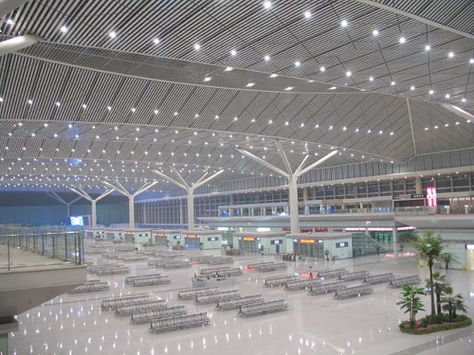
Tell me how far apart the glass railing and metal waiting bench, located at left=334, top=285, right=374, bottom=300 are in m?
14.5

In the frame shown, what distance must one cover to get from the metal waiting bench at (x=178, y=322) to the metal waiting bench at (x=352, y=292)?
700 centimetres

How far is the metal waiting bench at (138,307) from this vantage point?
19.2 meters

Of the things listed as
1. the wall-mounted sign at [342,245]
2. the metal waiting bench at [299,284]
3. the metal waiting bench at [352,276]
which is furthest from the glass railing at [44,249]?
the wall-mounted sign at [342,245]

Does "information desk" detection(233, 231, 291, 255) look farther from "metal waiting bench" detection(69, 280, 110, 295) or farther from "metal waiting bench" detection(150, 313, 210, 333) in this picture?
"metal waiting bench" detection(150, 313, 210, 333)

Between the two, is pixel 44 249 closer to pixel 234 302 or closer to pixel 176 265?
pixel 234 302

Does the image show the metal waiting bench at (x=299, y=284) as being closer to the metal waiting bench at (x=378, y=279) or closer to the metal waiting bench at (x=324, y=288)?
the metal waiting bench at (x=324, y=288)

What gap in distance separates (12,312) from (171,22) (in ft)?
27.0

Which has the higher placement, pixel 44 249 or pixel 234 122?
pixel 234 122

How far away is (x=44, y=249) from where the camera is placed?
10586 millimetres

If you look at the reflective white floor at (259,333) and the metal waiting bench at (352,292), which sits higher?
the metal waiting bench at (352,292)

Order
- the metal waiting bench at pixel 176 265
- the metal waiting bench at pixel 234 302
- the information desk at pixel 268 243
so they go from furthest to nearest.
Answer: the information desk at pixel 268 243
the metal waiting bench at pixel 176 265
the metal waiting bench at pixel 234 302

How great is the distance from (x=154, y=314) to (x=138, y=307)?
1.68m

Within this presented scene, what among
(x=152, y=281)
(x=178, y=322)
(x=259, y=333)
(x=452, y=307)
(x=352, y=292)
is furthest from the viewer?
(x=152, y=281)

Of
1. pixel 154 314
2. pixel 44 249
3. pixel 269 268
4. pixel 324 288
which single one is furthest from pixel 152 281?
pixel 44 249
